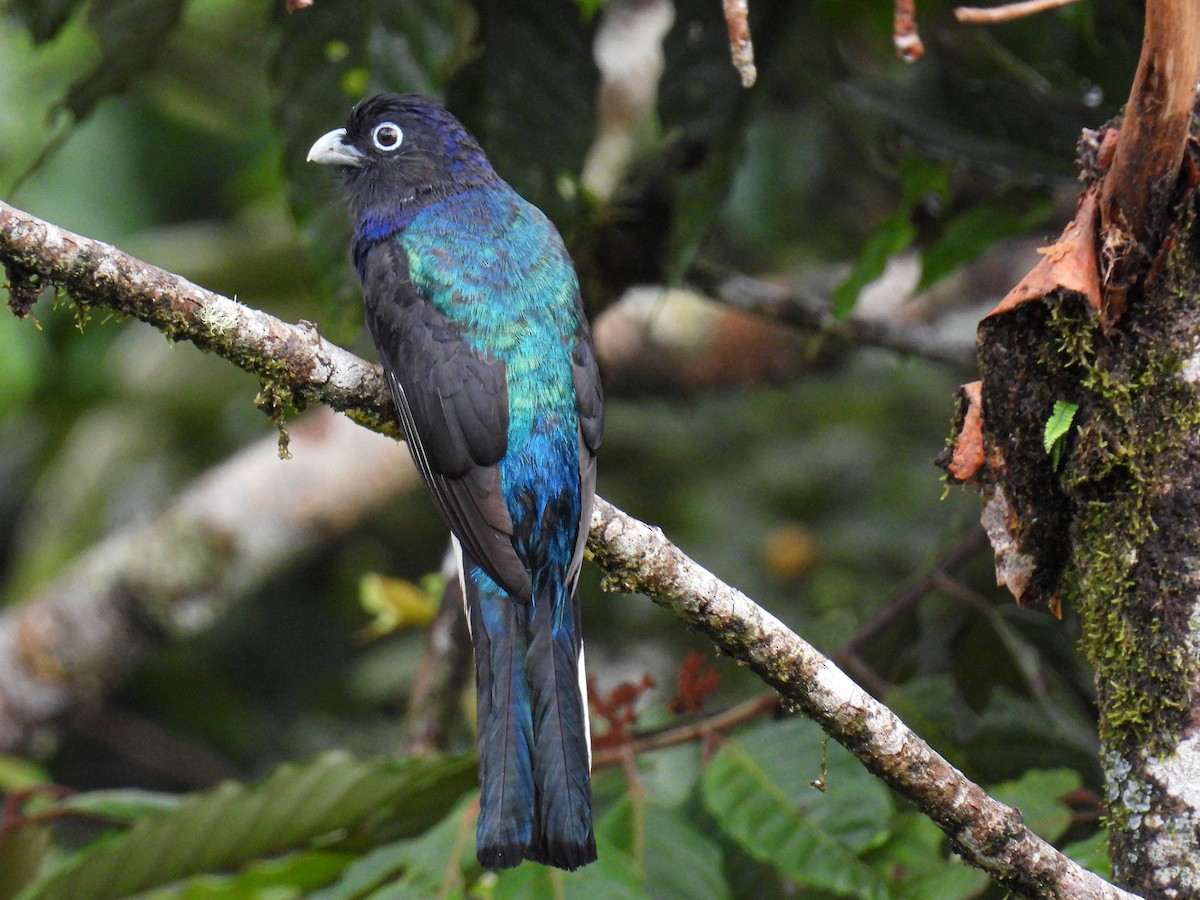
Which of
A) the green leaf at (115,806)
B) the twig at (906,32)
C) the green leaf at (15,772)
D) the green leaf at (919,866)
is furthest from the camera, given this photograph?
the green leaf at (15,772)

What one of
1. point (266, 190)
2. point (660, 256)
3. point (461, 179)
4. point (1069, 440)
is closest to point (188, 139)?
point (266, 190)

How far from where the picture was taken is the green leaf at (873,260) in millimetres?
3504

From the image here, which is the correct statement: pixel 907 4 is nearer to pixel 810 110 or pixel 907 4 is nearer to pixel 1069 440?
pixel 1069 440

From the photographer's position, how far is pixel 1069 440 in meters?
2.39

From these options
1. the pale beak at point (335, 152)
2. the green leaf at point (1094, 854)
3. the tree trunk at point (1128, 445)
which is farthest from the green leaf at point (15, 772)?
the tree trunk at point (1128, 445)

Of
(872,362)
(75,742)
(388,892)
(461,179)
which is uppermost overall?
(461,179)

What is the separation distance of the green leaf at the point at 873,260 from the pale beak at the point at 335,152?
1316mm

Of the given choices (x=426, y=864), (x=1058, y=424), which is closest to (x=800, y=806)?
(x=426, y=864)

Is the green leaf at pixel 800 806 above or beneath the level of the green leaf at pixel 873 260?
beneath

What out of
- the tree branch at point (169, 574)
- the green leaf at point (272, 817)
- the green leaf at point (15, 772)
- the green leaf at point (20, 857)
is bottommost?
the green leaf at point (15, 772)

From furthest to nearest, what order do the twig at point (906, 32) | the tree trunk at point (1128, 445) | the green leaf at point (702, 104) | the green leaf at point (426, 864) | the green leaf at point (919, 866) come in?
the green leaf at point (702, 104)
the green leaf at point (426, 864)
the green leaf at point (919, 866)
the twig at point (906, 32)
the tree trunk at point (1128, 445)

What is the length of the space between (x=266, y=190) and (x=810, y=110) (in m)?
2.60

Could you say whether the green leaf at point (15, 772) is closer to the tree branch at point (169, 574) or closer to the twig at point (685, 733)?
the tree branch at point (169, 574)

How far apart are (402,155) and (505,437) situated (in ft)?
3.68
